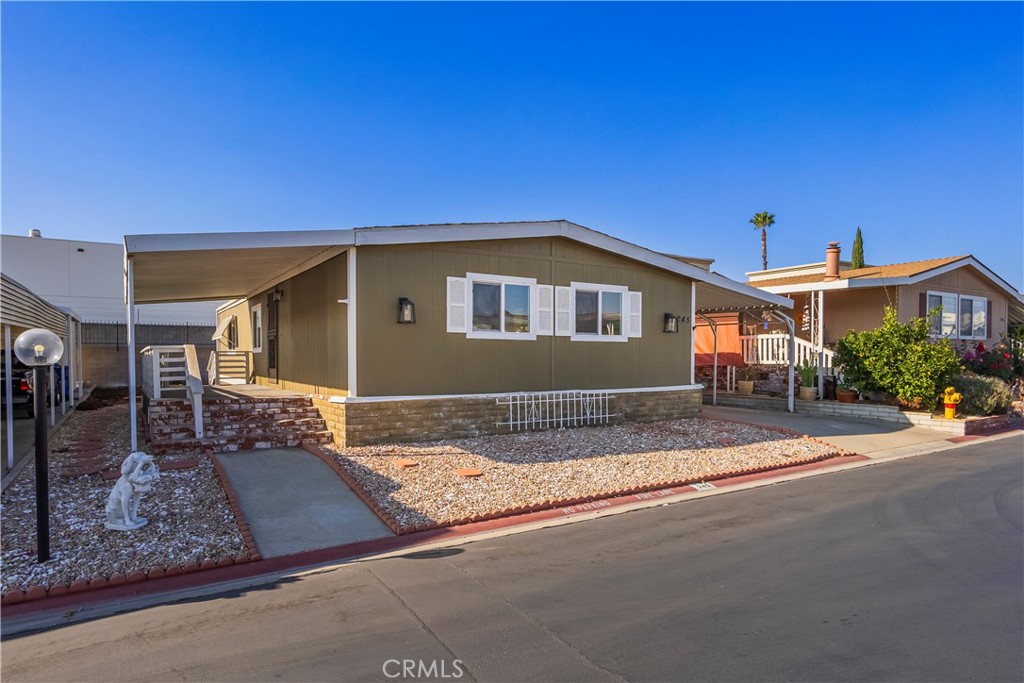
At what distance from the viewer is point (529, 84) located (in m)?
14.2

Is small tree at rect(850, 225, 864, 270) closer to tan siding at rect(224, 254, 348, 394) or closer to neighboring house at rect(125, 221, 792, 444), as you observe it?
neighboring house at rect(125, 221, 792, 444)

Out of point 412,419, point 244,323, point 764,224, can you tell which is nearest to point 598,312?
point 412,419

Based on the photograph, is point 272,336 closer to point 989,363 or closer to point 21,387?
point 21,387

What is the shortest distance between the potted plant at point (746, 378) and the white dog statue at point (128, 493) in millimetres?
15209

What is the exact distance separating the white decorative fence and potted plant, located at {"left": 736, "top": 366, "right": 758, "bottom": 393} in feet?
24.4

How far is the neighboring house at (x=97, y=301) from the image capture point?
69.1 feet

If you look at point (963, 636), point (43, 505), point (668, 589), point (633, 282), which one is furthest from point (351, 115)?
point (963, 636)

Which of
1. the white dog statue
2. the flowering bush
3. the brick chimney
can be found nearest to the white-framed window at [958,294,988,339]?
the flowering bush

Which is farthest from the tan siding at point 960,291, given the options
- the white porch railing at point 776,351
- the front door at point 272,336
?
the front door at point 272,336

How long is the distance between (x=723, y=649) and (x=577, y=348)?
25.4 ft

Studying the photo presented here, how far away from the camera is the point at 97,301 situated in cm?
2466

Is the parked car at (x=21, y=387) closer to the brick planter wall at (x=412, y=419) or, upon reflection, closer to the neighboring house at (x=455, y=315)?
the neighboring house at (x=455, y=315)

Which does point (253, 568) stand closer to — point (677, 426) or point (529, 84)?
point (677, 426)

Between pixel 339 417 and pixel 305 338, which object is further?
pixel 305 338
